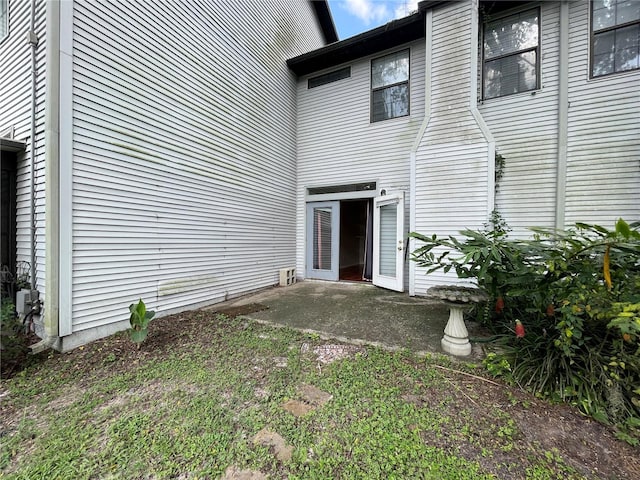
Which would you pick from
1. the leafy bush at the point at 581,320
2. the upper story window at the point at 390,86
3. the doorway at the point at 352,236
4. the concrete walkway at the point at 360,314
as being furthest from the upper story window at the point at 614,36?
the doorway at the point at 352,236

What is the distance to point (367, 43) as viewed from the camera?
18.3ft

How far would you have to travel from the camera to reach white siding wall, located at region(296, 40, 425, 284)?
5469 millimetres

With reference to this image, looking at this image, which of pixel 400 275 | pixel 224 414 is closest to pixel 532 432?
pixel 224 414

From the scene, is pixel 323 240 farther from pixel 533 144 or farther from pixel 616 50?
pixel 616 50

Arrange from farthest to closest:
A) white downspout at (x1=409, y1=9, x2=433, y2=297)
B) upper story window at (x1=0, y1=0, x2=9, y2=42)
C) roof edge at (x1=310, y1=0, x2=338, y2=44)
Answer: roof edge at (x1=310, y1=0, x2=338, y2=44) → white downspout at (x1=409, y1=9, x2=433, y2=297) → upper story window at (x1=0, y1=0, x2=9, y2=42)

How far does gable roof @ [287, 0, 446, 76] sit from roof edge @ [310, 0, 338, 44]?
329cm

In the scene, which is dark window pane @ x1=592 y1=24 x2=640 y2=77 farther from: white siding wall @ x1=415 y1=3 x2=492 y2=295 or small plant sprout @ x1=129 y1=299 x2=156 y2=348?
small plant sprout @ x1=129 y1=299 x2=156 y2=348

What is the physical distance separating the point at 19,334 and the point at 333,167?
18.7 ft

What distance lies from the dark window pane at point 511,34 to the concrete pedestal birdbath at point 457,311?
15.8 feet

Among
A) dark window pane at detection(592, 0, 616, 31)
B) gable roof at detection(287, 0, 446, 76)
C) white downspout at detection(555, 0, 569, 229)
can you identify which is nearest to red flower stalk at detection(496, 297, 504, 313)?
white downspout at detection(555, 0, 569, 229)

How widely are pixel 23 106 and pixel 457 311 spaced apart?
5.19 m

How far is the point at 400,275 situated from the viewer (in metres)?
4.93

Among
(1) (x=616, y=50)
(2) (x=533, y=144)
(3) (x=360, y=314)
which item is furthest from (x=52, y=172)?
(1) (x=616, y=50)

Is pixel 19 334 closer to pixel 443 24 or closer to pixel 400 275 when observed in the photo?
pixel 400 275
